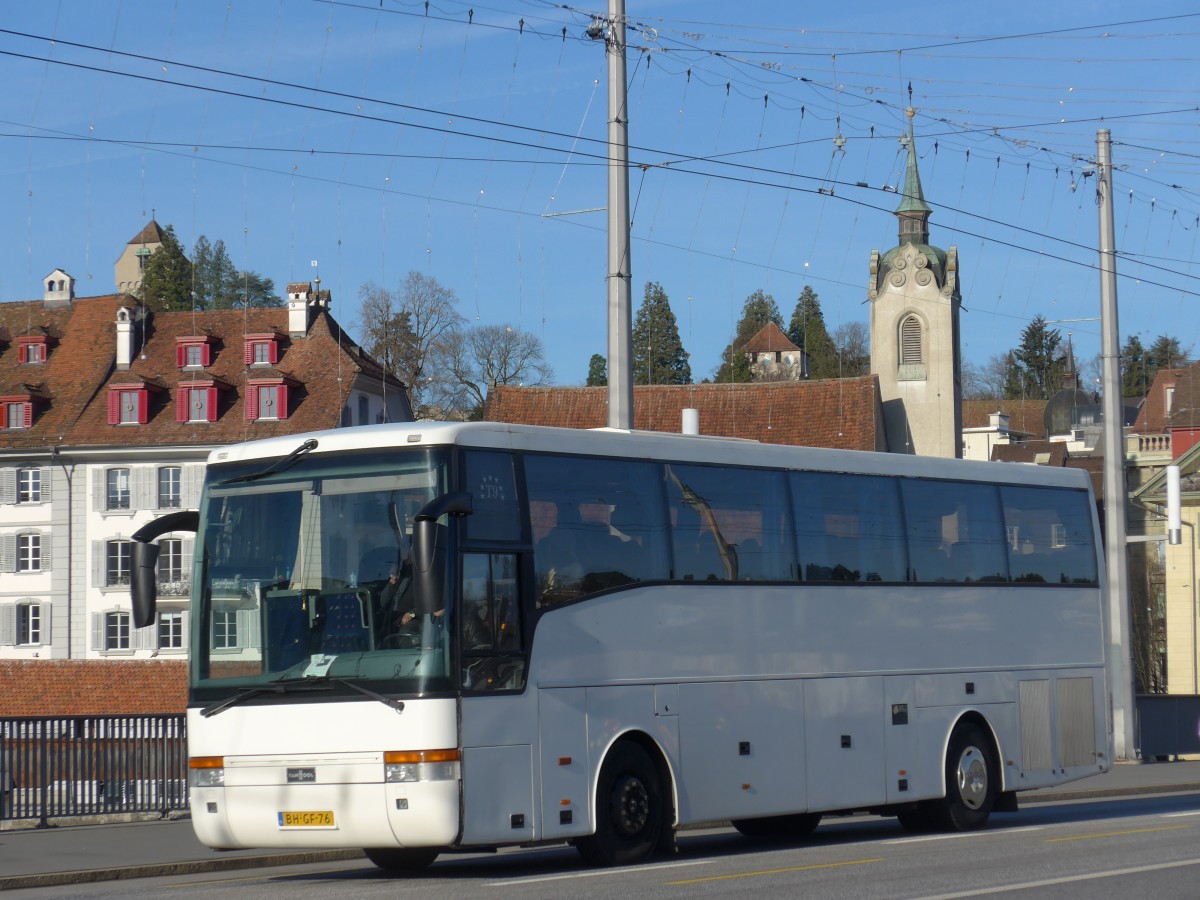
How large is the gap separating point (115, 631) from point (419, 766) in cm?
5744

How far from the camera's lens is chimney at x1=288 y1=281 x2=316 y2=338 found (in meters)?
72.9

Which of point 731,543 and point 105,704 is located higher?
point 731,543

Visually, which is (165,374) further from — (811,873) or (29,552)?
(811,873)

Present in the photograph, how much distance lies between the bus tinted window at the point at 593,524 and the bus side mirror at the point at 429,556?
162 cm

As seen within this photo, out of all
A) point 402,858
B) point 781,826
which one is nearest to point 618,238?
point 781,826

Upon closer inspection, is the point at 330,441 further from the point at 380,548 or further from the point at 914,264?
the point at 914,264

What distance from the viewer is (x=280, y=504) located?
46.0 ft

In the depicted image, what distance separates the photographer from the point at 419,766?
13102mm

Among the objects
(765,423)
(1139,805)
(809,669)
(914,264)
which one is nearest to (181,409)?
(765,423)

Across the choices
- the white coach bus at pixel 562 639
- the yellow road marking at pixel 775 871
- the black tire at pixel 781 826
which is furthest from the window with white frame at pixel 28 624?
the yellow road marking at pixel 775 871

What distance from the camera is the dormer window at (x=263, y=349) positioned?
71.2m

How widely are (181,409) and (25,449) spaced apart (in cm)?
630

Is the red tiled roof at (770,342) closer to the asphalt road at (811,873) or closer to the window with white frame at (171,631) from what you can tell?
the window with white frame at (171,631)

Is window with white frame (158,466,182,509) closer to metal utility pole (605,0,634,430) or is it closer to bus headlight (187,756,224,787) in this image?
metal utility pole (605,0,634,430)
